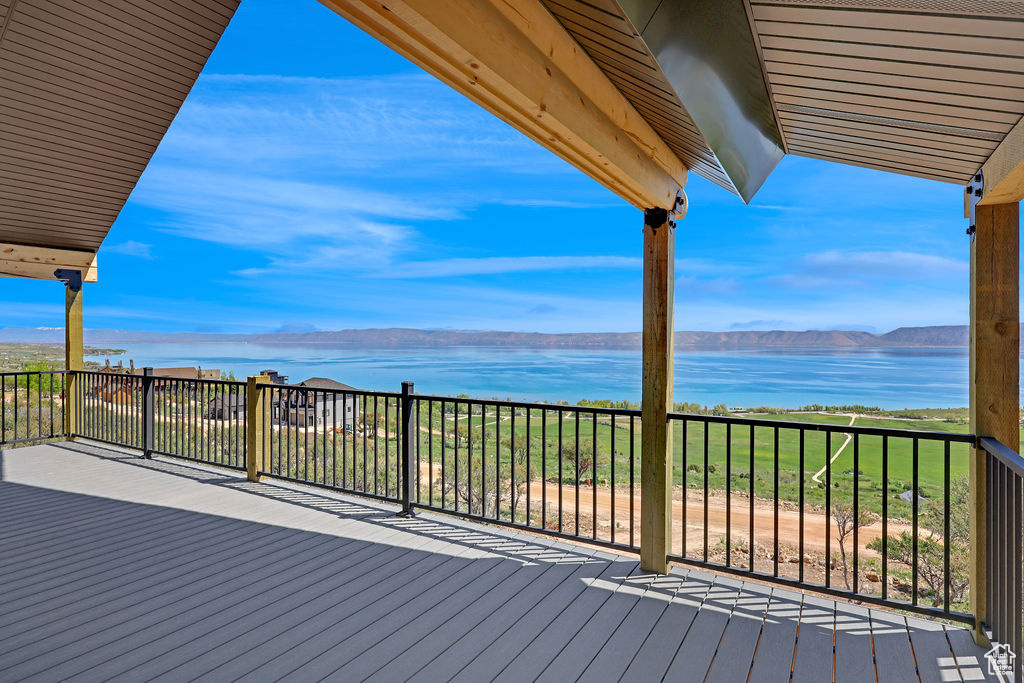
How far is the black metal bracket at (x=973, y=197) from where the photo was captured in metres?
2.43

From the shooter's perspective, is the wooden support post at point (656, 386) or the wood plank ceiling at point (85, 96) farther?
the wood plank ceiling at point (85, 96)

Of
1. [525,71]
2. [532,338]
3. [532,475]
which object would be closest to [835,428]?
[525,71]

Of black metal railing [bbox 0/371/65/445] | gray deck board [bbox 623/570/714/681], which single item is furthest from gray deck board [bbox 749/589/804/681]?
black metal railing [bbox 0/371/65/445]

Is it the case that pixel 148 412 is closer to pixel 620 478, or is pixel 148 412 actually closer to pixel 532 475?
pixel 532 475

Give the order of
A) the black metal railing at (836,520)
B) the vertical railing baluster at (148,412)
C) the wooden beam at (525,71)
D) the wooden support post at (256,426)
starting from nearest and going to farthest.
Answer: the wooden beam at (525,71)
the black metal railing at (836,520)
the wooden support post at (256,426)
the vertical railing baluster at (148,412)

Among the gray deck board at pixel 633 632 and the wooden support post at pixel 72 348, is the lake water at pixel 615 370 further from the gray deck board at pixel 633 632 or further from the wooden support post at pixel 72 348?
the gray deck board at pixel 633 632

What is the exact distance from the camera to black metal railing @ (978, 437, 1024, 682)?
1972 mm

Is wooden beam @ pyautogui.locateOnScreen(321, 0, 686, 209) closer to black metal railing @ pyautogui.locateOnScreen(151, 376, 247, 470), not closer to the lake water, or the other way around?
black metal railing @ pyautogui.locateOnScreen(151, 376, 247, 470)

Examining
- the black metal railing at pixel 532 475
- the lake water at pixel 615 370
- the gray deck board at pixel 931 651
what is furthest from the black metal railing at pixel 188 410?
the lake water at pixel 615 370

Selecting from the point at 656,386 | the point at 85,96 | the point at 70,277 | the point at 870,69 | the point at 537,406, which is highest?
the point at 85,96

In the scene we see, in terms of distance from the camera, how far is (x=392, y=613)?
265 centimetres

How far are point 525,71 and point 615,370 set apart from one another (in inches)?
1675

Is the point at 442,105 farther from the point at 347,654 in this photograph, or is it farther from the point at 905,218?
the point at 347,654

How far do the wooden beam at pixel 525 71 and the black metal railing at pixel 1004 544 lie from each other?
2.02 m
